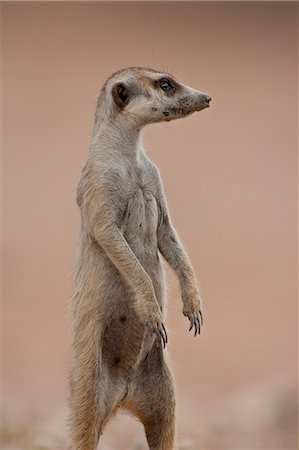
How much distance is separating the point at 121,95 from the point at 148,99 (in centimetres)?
15

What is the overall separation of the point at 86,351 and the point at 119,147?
111 cm

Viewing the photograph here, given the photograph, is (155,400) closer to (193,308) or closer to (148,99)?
(193,308)

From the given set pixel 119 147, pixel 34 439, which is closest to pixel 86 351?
pixel 119 147

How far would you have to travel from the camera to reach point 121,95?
20.3 ft

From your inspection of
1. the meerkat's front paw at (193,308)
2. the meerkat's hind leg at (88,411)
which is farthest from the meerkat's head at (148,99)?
the meerkat's hind leg at (88,411)

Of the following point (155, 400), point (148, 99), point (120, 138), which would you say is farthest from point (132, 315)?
point (148, 99)

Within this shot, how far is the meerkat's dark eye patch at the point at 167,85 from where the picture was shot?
6.21 meters

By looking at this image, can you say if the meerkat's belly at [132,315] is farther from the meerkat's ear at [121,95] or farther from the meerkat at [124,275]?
the meerkat's ear at [121,95]

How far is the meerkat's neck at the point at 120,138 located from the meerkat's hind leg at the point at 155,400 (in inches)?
43.8

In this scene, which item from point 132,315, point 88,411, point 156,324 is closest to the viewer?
point 156,324

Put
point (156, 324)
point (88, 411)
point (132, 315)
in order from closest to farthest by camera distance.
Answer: point (156, 324), point (88, 411), point (132, 315)

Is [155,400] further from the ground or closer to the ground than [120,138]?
closer to the ground

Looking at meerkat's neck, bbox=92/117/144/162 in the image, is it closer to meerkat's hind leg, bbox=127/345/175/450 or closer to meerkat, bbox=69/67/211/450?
meerkat, bbox=69/67/211/450

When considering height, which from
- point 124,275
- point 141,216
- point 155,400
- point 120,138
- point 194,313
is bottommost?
point 155,400
